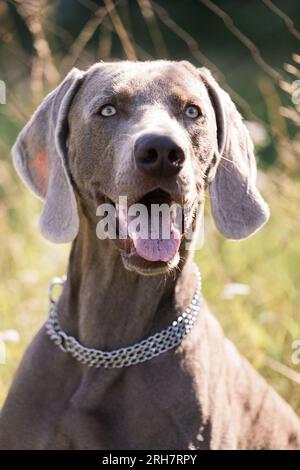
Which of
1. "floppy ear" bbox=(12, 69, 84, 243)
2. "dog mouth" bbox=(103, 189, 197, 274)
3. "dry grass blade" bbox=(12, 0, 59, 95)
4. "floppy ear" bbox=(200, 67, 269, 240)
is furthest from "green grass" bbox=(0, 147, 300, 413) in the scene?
"dog mouth" bbox=(103, 189, 197, 274)

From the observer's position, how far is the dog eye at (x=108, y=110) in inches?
141

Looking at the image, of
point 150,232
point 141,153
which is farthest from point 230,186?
point 141,153

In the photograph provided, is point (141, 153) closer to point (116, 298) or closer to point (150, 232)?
point (150, 232)

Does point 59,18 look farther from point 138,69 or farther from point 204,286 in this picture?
point 138,69

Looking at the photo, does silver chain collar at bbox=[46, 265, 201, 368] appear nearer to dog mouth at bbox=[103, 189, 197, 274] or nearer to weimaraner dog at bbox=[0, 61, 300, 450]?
weimaraner dog at bbox=[0, 61, 300, 450]

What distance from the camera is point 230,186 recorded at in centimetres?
381

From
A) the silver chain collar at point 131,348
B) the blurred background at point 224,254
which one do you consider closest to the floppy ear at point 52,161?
the silver chain collar at point 131,348

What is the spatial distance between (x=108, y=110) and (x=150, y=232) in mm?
484

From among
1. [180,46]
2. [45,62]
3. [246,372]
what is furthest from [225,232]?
[180,46]

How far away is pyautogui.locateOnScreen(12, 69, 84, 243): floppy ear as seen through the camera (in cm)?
364

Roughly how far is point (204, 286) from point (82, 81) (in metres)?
1.83

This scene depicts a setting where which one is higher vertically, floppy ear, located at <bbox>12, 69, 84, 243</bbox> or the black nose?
the black nose

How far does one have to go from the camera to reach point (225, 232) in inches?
150

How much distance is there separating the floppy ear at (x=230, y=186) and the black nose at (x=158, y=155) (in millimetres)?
496
